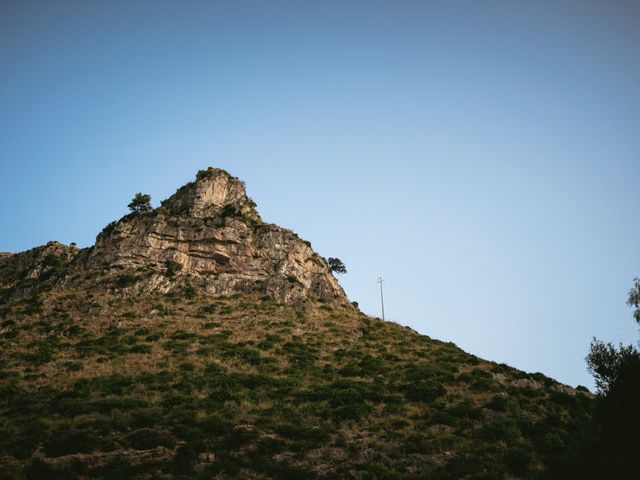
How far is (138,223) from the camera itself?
211ft

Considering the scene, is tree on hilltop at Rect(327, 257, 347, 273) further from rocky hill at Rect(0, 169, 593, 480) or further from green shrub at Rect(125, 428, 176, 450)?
green shrub at Rect(125, 428, 176, 450)

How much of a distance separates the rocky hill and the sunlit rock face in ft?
0.79

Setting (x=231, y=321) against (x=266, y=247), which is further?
(x=266, y=247)

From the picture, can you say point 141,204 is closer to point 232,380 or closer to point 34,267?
point 34,267

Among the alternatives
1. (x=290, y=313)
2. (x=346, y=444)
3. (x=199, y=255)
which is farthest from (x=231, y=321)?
(x=346, y=444)

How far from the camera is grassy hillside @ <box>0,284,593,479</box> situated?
20.3m

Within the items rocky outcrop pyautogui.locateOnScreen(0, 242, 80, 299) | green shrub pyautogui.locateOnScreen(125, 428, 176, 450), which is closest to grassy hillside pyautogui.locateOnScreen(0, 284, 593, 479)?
green shrub pyautogui.locateOnScreen(125, 428, 176, 450)

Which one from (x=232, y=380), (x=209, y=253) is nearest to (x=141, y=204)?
(x=209, y=253)

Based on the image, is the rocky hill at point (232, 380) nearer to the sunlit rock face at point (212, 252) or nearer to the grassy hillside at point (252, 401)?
the grassy hillside at point (252, 401)

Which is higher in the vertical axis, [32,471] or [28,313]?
[28,313]

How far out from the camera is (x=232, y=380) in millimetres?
31922

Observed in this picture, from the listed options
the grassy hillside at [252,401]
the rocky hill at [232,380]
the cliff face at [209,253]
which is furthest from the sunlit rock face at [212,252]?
the grassy hillside at [252,401]

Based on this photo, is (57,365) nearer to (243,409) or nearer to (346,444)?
(243,409)

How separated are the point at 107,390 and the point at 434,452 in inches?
807
